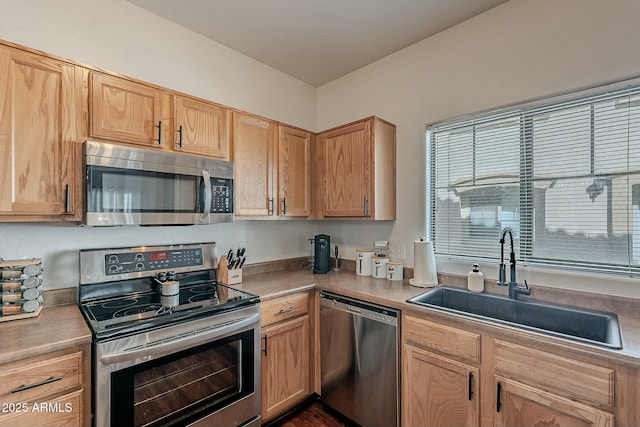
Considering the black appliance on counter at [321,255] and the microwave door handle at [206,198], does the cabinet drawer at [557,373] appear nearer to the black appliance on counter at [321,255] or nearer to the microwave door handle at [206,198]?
the black appliance on counter at [321,255]

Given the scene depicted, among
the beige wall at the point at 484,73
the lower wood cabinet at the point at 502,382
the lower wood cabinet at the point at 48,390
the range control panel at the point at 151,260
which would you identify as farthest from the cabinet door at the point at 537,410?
the range control panel at the point at 151,260

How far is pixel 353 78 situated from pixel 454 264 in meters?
1.88

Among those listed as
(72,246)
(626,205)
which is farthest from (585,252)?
(72,246)

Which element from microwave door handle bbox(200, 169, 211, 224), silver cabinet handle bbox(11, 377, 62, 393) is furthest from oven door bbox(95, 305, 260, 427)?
microwave door handle bbox(200, 169, 211, 224)

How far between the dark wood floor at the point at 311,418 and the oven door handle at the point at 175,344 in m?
0.84

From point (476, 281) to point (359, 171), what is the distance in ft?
3.67

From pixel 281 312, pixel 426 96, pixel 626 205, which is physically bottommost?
pixel 281 312

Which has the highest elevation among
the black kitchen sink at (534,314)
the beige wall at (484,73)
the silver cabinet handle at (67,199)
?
the beige wall at (484,73)

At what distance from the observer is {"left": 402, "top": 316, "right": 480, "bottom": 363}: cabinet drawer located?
59.1 inches

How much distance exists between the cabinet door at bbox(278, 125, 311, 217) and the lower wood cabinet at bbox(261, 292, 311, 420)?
0.75 m

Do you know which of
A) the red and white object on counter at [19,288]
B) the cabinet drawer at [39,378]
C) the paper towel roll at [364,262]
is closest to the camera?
the cabinet drawer at [39,378]

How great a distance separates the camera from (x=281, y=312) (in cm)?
206

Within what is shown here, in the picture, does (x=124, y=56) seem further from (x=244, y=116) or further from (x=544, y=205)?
(x=544, y=205)

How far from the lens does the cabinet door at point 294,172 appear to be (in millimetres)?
2457
